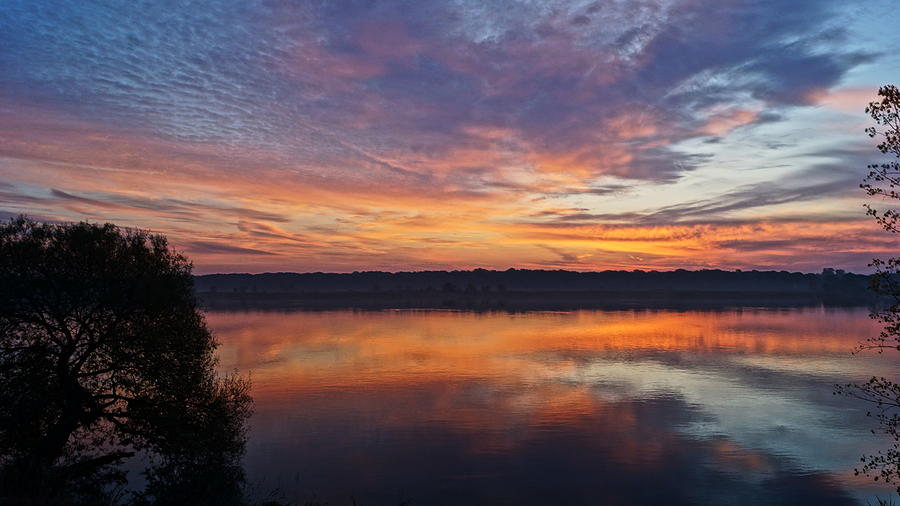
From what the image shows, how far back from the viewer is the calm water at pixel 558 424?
35.8m

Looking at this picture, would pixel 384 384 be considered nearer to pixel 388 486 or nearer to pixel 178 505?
pixel 388 486

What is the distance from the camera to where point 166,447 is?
3369 cm

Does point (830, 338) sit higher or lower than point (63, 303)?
lower

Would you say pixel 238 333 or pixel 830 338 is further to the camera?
pixel 238 333

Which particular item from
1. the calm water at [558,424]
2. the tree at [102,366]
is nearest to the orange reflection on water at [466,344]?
the calm water at [558,424]

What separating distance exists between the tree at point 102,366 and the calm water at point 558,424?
17.7 ft

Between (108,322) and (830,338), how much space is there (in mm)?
130439

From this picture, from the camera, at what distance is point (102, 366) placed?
34.4 metres

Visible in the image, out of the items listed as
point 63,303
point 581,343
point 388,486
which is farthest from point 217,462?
point 581,343

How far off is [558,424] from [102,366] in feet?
117

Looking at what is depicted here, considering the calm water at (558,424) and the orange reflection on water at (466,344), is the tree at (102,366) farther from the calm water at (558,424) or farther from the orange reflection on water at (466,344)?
the orange reflection on water at (466,344)

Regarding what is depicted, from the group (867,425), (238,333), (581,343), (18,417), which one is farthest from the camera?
(238,333)

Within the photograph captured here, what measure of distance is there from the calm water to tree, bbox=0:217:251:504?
5.40 metres

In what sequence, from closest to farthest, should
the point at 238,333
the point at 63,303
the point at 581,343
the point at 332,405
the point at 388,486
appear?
the point at 63,303, the point at 388,486, the point at 332,405, the point at 581,343, the point at 238,333
